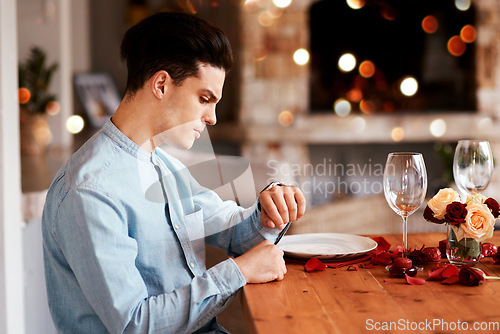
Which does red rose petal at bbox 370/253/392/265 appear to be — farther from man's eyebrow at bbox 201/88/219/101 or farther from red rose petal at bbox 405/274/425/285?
man's eyebrow at bbox 201/88/219/101

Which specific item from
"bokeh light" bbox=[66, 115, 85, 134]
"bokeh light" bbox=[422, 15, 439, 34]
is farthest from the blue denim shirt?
"bokeh light" bbox=[422, 15, 439, 34]

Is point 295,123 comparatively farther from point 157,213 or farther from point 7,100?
point 157,213

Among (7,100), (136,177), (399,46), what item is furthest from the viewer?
(399,46)

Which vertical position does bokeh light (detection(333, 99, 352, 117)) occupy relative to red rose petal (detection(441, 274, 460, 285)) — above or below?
above

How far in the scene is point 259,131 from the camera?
3439 mm

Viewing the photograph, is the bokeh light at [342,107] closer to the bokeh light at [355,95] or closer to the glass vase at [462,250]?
the bokeh light at [355,95]

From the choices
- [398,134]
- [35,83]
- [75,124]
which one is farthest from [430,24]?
[35,83]

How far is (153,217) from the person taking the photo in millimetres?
911

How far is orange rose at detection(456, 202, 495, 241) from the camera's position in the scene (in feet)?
2.81

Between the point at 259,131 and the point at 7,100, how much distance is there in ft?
6.91

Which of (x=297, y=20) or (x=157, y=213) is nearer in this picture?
(x=157, y=213)

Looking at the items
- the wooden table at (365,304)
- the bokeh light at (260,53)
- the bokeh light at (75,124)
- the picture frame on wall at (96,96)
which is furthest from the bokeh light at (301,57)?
the wooden table at (365,304)

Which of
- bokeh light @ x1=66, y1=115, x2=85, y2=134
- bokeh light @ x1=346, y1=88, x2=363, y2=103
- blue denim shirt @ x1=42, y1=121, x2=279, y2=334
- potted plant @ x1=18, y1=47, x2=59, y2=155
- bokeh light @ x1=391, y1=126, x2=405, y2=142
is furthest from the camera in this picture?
bokeh light @ x1=346, y1=88, x2=363, y2=103

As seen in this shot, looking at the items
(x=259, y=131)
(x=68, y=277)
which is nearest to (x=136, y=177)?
(x=68, y=277)
